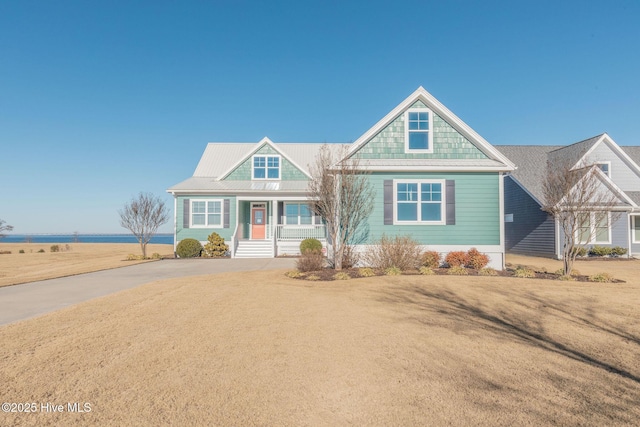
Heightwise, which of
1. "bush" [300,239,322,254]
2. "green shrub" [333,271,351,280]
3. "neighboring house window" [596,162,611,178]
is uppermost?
"neighboring house window" [596,162,611,178]

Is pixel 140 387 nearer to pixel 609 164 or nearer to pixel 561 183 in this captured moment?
pixel 561 183

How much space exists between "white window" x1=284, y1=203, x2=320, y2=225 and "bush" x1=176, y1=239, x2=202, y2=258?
5.49 meters

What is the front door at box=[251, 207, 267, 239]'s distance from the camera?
22016 millimetres

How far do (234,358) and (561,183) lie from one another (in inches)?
481

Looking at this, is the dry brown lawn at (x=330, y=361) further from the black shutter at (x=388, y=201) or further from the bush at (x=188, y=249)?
the bush at (x=188, y=249)

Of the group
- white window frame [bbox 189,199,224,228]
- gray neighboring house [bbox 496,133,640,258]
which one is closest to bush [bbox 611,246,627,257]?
gray neighboring house [bbox 496,133,640,258]

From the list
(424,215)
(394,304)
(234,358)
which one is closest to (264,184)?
(424,215)

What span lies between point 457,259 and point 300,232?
994cm

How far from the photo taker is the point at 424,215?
1415 cm

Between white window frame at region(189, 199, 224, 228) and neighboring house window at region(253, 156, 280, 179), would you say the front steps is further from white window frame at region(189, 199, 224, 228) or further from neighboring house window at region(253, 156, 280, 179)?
neighboring house window at region(253, 156, 280, 179)

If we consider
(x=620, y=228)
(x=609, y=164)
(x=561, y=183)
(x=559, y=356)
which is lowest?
(x=559, y=356)

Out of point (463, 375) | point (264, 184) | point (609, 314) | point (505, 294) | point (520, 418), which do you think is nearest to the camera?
point (520, 418)

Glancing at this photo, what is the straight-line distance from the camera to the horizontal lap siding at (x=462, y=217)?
550 inches

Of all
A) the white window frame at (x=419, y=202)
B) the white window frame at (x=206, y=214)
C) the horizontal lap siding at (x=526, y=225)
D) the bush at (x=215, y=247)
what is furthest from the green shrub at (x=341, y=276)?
the horizontal lap siding at (x=526, y=225)
